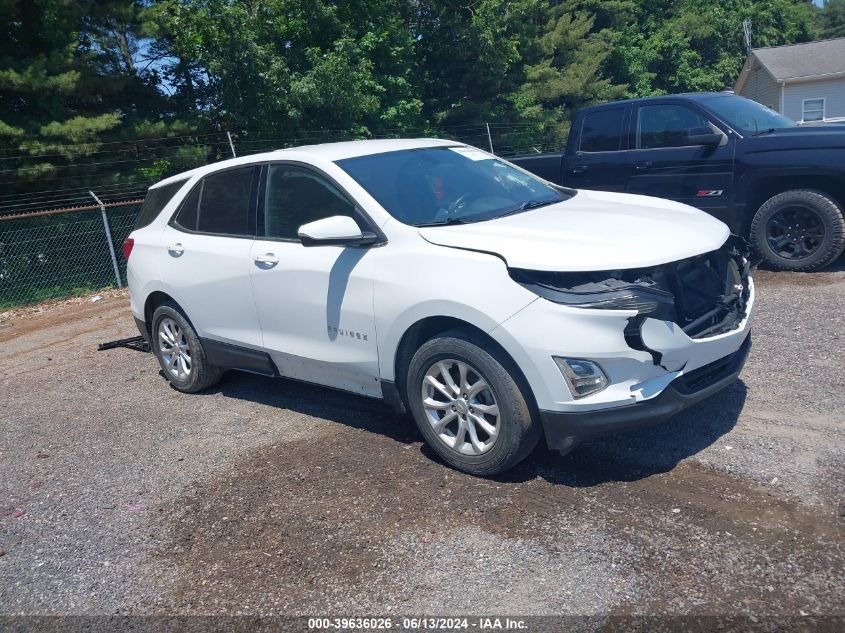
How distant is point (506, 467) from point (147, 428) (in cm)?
296

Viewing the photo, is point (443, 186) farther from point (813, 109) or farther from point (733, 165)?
point (813, 109)

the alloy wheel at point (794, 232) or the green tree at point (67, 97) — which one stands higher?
the green tree at point (67, 97)

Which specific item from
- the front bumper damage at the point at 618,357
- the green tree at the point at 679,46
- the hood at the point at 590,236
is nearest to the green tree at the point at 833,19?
the green tree at the point at 679,46

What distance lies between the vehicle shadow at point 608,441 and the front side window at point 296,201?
1.35 meters

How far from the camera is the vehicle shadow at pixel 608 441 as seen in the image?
4.28 metres

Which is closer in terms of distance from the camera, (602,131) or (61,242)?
(602,131)

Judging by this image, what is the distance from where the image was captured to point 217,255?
565 cm

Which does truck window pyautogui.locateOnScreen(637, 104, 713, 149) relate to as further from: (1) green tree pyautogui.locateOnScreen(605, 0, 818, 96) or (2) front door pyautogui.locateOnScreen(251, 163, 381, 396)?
(1) green tree pyautogui.locateOnScreen(605, 0, 818, 96)

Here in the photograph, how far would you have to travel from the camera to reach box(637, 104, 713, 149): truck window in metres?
8.37

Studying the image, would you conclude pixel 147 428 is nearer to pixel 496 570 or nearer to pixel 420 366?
pixel 420 366

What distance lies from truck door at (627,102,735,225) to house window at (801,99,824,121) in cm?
2721

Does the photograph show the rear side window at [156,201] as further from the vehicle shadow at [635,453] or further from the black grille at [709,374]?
the black grille at [709,374]

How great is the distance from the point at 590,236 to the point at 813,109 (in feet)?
107

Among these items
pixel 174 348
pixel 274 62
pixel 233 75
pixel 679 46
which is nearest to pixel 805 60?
pixel 679 46
